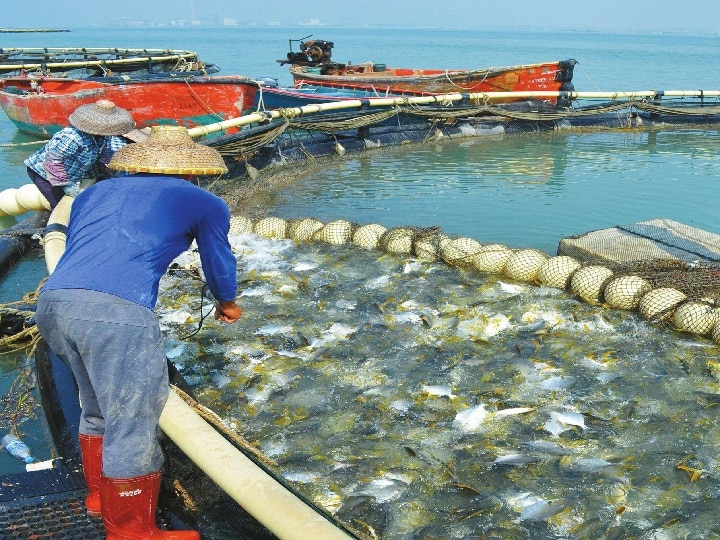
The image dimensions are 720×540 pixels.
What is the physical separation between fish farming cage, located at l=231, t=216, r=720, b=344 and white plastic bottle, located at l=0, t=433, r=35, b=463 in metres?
4.70

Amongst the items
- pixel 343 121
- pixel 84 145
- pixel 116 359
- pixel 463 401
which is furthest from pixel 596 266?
pixel 343 121

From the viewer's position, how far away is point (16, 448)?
14.5 feet

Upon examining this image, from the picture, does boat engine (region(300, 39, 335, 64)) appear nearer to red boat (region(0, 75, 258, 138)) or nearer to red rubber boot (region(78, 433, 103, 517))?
red boat (region(0, 75, 258, 138))

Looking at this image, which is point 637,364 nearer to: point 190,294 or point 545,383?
point 545,383

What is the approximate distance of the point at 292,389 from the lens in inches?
208

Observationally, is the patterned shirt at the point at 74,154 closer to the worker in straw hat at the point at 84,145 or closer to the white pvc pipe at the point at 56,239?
the worker in straw hat at the point at 84,145

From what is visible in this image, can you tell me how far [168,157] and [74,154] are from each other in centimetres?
331

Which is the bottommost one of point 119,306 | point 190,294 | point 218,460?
point 190,294

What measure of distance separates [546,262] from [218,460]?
4981 mm

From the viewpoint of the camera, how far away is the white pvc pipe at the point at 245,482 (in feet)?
8.57

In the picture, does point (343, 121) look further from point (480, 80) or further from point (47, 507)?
point (47, 507)

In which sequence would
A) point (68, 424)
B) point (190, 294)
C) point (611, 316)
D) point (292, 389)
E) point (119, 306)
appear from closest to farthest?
1. point (119, 306)
2. point (68, 424)
3. point (292, 389)
4. point (611, 316)
5. point (190, 294)

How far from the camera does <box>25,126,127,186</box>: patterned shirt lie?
6039mm

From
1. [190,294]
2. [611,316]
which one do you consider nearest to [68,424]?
[190,294]
